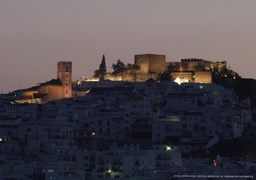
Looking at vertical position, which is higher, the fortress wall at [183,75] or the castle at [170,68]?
the castle at [170,68]

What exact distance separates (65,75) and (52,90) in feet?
7.86

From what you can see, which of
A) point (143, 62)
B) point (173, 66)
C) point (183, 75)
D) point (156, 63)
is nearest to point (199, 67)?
point (183, 75)

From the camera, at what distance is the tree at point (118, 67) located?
106m

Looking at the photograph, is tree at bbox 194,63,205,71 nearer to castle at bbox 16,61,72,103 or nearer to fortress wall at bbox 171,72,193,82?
fortress wall at bbox 171,72,193,82

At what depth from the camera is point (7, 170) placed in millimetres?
72188

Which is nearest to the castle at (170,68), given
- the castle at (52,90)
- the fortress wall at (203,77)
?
the fortress wall at (203,77)

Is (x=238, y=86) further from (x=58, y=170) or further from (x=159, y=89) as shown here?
(x=58, y=170)

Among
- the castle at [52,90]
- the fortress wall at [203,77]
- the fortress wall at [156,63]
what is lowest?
the castle at [52,90]

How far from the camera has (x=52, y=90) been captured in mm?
97938

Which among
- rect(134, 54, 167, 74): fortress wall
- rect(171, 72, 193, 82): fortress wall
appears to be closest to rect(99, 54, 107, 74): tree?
rect(134, 54, 167, 74): fortress wall

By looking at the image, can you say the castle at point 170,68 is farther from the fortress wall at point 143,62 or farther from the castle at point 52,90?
the castle at point 52,90

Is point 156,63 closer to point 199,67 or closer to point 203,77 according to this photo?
point 199,67

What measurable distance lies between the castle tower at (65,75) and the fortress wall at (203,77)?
33.3 ft

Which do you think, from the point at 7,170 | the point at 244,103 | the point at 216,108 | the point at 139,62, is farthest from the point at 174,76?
the point at 7,170
